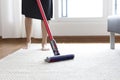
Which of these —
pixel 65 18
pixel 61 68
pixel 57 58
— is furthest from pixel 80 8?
pixel 61 68

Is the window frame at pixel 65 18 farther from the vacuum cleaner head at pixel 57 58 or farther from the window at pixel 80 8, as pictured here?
the vacuum cleaner head at pixel 57 58

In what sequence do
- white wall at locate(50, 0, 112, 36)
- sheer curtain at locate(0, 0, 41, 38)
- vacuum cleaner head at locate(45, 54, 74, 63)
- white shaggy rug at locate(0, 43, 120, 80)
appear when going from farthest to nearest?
white wall at locate(50, 0, 112, 36)
sheer curtain at locate(0, 0, 41, 38)
vacuum cleaner head at locate(45, 54, 74, 63)
white shaggy rug at locate(0, 43, 120, 80)

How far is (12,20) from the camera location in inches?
133

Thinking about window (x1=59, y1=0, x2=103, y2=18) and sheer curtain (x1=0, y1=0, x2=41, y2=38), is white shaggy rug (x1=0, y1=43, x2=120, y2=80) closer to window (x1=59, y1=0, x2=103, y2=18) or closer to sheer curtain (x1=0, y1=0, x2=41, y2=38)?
sheer curtain (x1=0, y1=0, x2=41, y2=38)

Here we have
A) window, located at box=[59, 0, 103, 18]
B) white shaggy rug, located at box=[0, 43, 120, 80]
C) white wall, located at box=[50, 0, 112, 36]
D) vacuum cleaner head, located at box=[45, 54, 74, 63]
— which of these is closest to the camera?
white shaggy rug, located at box=[0, 43, 120, 80]

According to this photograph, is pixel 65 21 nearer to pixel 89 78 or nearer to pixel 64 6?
pixel 64 6

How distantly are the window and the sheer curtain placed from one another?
0.59 m

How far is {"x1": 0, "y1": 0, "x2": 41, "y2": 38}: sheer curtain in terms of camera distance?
335 cm

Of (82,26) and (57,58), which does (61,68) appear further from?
(82,26)

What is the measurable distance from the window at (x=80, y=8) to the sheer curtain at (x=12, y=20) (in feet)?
1.95

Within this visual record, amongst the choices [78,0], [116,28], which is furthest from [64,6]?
[116,28]

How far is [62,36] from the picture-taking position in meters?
3.55

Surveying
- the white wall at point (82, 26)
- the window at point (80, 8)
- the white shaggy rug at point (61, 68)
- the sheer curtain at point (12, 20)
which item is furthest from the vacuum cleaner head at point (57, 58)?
the window at point (80, 8)

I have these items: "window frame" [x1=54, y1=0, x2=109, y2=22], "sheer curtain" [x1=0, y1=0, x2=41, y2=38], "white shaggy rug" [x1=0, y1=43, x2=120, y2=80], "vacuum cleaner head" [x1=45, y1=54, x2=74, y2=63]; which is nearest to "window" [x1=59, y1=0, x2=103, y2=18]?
"window frame" [x1=54, y1=0, x2=109, y2=22]
